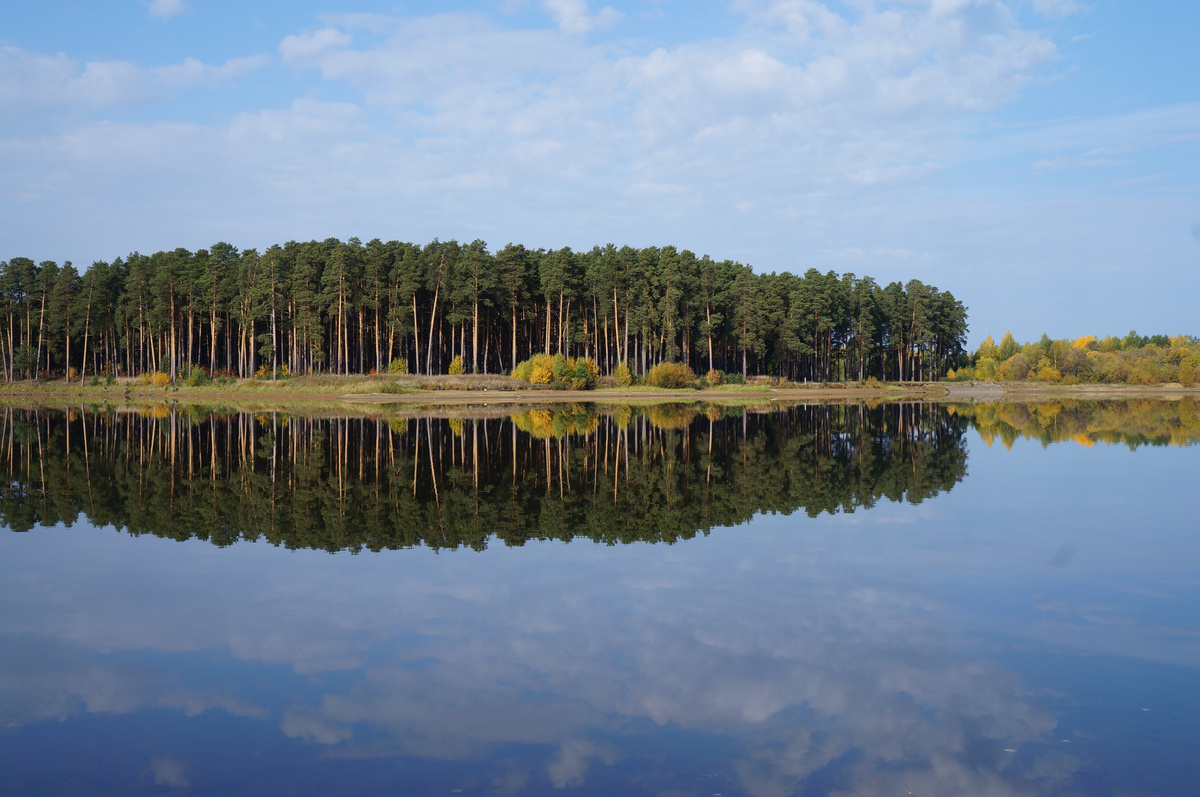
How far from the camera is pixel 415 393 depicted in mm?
65688

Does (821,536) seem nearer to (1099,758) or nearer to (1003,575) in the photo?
(1003,575)

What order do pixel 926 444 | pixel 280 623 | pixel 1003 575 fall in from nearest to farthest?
pixel 280 623 < pixel 1003 575 < pixel 926 444

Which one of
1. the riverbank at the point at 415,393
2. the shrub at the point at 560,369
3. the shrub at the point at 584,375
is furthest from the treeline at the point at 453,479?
the shrub at the point at 584,375

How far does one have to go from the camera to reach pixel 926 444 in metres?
30.4

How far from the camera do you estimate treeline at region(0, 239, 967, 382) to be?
249ft

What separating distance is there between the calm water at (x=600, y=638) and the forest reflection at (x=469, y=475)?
0.60ft

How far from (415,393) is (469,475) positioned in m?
46.6

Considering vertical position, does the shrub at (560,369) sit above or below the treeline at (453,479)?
above

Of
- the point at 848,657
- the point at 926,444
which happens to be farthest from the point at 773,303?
the point at 848,657

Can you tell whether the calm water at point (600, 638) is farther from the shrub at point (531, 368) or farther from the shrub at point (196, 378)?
A: the shrub at point (196, 378)

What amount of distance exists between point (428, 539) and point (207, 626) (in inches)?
179

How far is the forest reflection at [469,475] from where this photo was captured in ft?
48.7

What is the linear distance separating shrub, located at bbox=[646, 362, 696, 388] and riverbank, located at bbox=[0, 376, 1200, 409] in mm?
1241

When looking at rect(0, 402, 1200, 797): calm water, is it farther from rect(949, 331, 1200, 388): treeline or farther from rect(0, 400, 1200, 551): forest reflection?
rect(949, 331, 1200, 388): treeline
